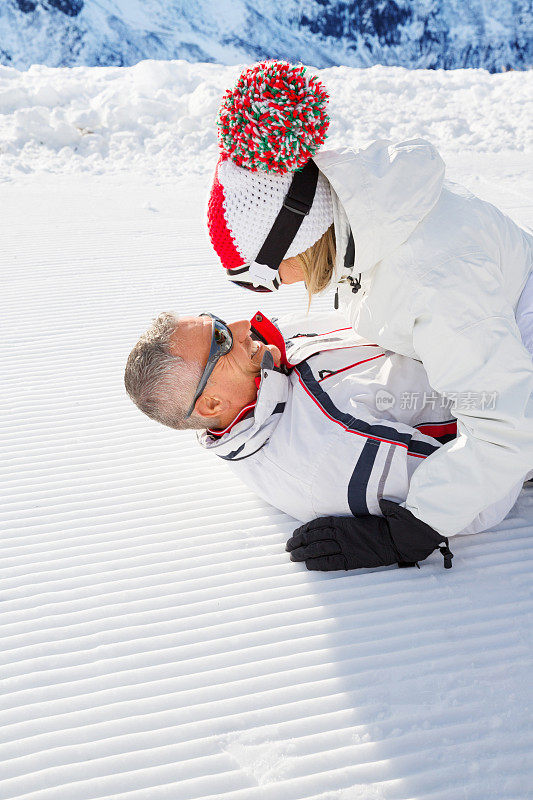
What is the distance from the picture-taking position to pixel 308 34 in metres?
44.1

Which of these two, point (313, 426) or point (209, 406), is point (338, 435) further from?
point (209, 406)

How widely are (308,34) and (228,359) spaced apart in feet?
162

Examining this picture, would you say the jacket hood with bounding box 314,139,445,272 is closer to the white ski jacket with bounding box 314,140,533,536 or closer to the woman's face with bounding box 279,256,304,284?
the white ski jacket with bounding box 314,140,533,536

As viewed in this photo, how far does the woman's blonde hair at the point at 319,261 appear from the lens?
1.68 metres

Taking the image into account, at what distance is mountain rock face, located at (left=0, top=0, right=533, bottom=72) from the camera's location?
42062 mm

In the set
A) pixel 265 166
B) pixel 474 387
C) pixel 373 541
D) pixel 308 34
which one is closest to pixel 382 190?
pixel 265 166

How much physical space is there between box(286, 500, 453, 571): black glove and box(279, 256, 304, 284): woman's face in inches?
26.6

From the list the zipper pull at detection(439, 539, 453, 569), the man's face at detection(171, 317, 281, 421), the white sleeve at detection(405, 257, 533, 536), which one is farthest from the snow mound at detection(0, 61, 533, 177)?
the zipper pull at detection(439, 539, 453, 569)

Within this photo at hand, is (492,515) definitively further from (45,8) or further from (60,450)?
(45,8)

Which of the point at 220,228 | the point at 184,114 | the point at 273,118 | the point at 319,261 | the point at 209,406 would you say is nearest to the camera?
the point at 273,118

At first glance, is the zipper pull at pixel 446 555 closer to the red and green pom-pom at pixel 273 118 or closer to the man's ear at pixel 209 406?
the man's ear at pixel 209 406

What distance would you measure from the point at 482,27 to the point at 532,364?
51.2 metres

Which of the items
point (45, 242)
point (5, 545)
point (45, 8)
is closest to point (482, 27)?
point (45, 8)

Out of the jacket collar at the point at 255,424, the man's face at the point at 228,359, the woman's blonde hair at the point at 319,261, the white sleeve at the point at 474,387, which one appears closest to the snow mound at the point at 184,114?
the man's face at the point at 228,359
